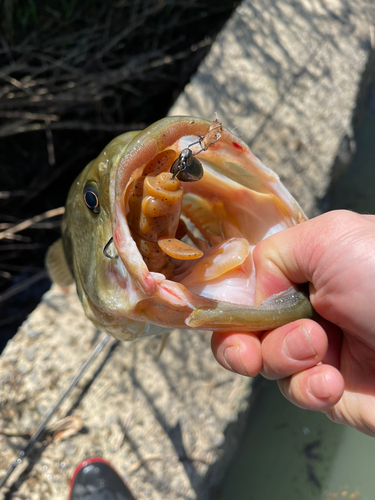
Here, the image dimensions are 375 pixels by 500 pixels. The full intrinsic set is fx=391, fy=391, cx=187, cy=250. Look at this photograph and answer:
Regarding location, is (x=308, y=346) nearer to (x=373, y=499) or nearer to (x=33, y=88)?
(x=373, y=499)

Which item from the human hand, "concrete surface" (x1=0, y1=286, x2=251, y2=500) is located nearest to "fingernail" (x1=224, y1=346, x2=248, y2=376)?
the human hand

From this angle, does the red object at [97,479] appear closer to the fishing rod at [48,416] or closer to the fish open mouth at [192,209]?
the fishing rod at [48,416]

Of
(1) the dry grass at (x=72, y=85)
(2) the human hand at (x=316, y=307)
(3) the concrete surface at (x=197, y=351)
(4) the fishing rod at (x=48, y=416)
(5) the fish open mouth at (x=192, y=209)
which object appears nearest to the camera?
(5) the fish open mouth at (x=192, y=209)

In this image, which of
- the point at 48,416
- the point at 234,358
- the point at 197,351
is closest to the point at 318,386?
the point at 234,358

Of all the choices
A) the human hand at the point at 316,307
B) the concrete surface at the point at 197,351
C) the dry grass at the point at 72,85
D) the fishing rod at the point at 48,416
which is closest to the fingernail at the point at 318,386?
the human hand at the point at 316,307

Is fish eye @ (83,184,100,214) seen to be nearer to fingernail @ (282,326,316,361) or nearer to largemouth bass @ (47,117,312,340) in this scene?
largemouth bass @ (47,117,312,340)

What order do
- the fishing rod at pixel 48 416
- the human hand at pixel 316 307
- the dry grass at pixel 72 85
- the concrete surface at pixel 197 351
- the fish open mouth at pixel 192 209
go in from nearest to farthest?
the fish open mouth at pixel 192 209 < the human hand at pixel 316 307 < the fishing rod at pixel 48 416 < the concrete surface at pixel 197 351 < the dry grass at pixel 72 85

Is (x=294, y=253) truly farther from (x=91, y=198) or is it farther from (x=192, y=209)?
(x=91, y=198)
